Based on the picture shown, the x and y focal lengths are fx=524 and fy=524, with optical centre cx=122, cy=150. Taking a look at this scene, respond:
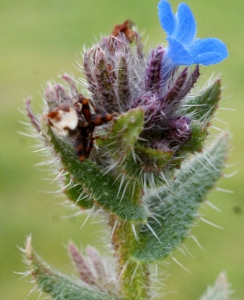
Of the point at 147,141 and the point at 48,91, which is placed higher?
the point at 48,91

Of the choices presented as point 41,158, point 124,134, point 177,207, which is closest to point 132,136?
point 124,134

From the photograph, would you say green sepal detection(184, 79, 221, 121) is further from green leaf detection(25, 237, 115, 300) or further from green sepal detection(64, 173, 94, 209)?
green leaf detection(25, 237, 115, 300)

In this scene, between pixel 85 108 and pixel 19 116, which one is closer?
pixel 85 108

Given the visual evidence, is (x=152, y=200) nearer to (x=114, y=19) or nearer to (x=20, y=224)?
(x=20, y=224)

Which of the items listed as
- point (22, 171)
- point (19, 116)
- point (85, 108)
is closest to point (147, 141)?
point (85, 108)

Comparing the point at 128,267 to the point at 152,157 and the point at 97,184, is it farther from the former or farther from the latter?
the point at 152,157

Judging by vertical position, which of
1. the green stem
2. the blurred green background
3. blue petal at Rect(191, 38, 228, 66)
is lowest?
the green stem

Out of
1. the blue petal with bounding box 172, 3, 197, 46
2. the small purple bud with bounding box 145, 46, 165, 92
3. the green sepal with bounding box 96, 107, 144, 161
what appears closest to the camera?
the green sepal with bounding box 96, 107, 144, 161

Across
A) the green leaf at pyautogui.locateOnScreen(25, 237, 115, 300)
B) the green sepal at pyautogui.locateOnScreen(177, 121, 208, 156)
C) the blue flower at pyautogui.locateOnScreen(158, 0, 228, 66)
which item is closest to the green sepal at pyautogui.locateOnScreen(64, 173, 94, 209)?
the green leaf at pyautogui.locateOnScreen(25, 237, 115, 300)
